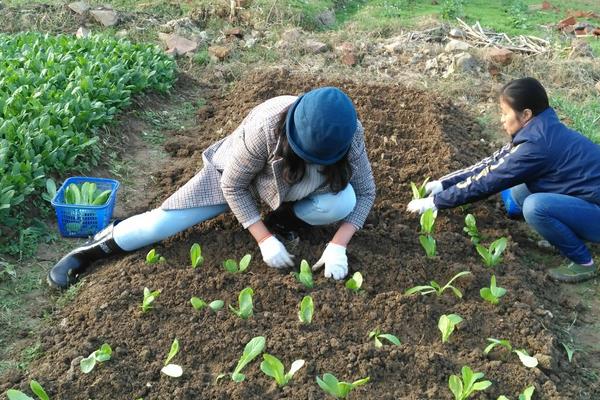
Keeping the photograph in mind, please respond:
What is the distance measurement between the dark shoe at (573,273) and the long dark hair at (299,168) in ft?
5.37

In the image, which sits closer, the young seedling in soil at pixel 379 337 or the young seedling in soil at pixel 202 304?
the young seedling in soil at pixel 379 337

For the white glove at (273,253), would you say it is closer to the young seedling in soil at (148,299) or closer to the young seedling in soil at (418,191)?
the young seedling in soil at (148,299)

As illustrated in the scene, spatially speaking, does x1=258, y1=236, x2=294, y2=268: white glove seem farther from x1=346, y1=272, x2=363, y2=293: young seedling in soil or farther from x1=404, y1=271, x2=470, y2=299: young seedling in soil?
x1=404, y1=271, x2=470, y2=299: young seedling in soil

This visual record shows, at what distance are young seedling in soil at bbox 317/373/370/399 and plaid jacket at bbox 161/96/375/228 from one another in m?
1.09

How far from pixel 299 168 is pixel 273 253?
0.52 metres

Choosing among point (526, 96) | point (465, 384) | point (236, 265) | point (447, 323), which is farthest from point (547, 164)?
point (236, 265)

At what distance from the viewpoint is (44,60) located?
6.29m

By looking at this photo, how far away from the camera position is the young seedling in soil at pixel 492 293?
373 cm

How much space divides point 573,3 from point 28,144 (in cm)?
1063

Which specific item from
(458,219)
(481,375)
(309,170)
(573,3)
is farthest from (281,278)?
(573,3)

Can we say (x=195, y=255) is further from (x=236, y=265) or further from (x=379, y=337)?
(x=379, y=337)

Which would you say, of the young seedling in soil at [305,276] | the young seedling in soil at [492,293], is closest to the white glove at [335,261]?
the young seedling in soil at [305,276]

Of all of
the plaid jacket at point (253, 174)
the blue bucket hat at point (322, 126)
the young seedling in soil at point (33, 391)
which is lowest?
the young seedling in soil at point (33, 391)

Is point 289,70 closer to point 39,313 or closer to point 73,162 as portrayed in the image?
point 73,162
